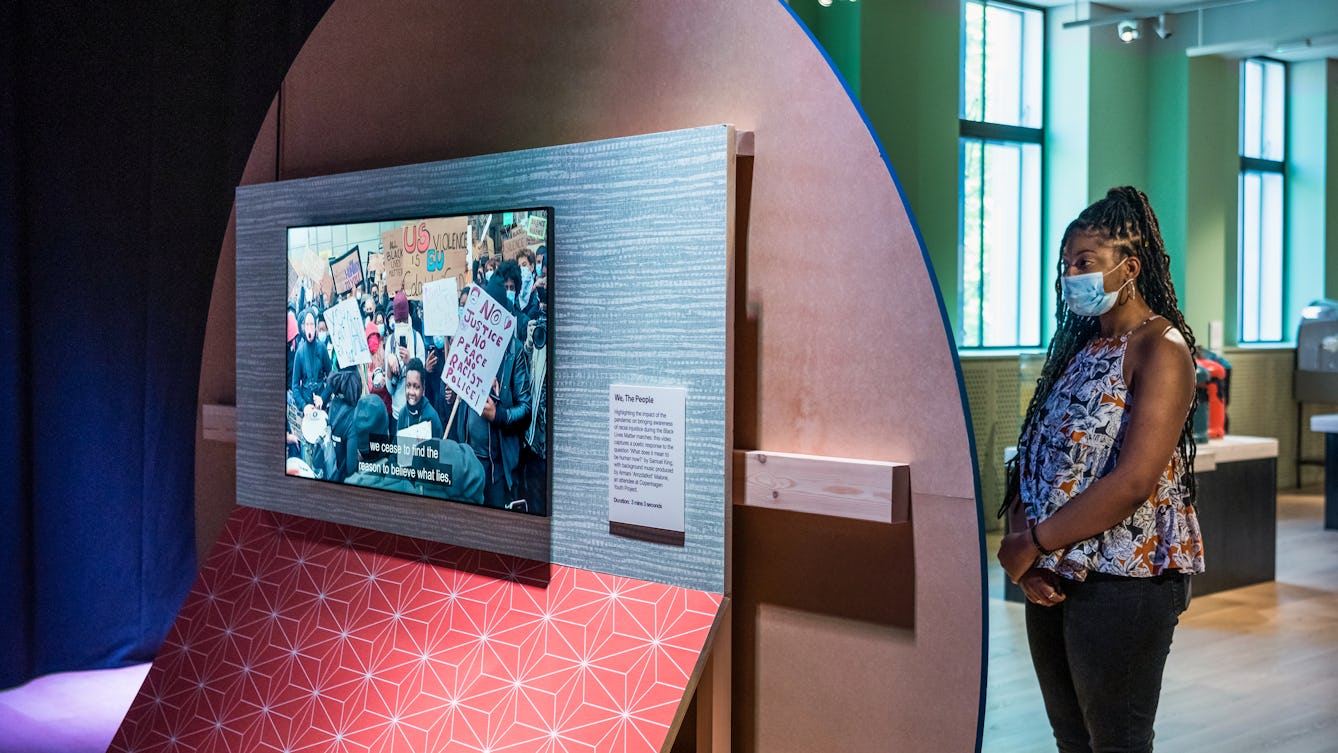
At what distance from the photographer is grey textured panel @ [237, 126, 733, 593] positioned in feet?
8.35

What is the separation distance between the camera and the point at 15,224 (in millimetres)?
4598

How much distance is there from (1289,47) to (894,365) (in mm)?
8032

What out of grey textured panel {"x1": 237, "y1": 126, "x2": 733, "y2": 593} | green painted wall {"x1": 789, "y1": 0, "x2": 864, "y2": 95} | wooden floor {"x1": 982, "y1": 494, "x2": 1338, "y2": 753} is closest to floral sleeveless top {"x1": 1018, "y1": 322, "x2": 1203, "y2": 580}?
grey textured panel {"x1": 237, "y1": 126, "x2": 733, "y2": 593}

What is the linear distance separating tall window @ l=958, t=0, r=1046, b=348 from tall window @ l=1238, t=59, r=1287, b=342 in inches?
95.4

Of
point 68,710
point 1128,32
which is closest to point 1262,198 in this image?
point 1128,32

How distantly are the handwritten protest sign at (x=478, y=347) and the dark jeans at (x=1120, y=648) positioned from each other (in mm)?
1378

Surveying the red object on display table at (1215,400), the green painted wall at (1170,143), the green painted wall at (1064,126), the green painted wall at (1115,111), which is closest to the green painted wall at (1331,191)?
the green painted wall at (1170,143)

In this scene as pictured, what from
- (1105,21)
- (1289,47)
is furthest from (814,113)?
(1289,47)

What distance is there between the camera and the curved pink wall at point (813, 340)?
2.36 metres

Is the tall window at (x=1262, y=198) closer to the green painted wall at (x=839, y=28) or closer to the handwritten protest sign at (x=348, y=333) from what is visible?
the green painted wall at (x=839, y=28)

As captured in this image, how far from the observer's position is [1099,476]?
2340 mm

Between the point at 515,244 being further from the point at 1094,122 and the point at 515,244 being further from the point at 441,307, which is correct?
the point at 1094,122

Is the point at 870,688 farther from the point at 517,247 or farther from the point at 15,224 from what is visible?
the point at 15,224

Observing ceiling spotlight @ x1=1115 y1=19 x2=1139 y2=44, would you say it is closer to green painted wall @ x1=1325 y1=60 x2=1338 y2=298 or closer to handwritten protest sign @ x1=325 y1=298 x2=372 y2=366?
green painted wall @ x1=1325 y1=60 x2=1338 y2=298
